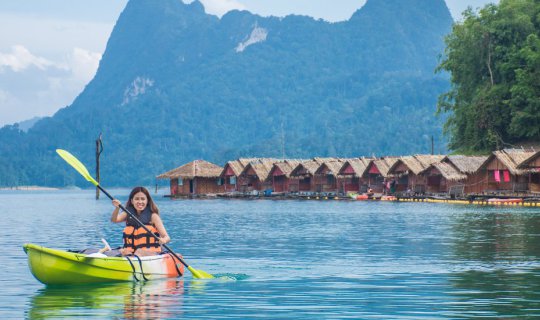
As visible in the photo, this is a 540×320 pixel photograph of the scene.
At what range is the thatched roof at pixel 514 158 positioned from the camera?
205 ft

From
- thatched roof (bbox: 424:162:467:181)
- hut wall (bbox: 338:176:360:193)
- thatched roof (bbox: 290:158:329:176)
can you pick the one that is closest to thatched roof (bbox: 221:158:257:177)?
thatched roof (bbox: 290:158:329:176)

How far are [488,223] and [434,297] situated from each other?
82.5 feet

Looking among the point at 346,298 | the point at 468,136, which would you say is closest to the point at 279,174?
the point at 468,136

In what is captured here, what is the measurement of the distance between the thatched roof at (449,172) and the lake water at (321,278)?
29906mm

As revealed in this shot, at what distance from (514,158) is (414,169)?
13.0 m

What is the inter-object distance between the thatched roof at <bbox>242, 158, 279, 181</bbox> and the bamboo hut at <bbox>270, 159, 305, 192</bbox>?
Answer: 3.17ft

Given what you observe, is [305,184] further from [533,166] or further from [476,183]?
[533,166]

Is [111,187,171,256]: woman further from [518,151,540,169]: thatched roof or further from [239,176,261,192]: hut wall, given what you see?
[239,176,261,192]: hut wall

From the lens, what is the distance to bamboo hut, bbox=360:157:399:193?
8069 cm

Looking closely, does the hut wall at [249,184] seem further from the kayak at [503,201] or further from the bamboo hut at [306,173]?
the kayak at [503,201]

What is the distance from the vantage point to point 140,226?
1944 centimetres

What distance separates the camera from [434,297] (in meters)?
17.5

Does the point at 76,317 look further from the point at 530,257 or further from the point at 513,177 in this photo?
the point at 513,177

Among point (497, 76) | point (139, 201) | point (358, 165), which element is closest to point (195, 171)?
point (358, 165)
